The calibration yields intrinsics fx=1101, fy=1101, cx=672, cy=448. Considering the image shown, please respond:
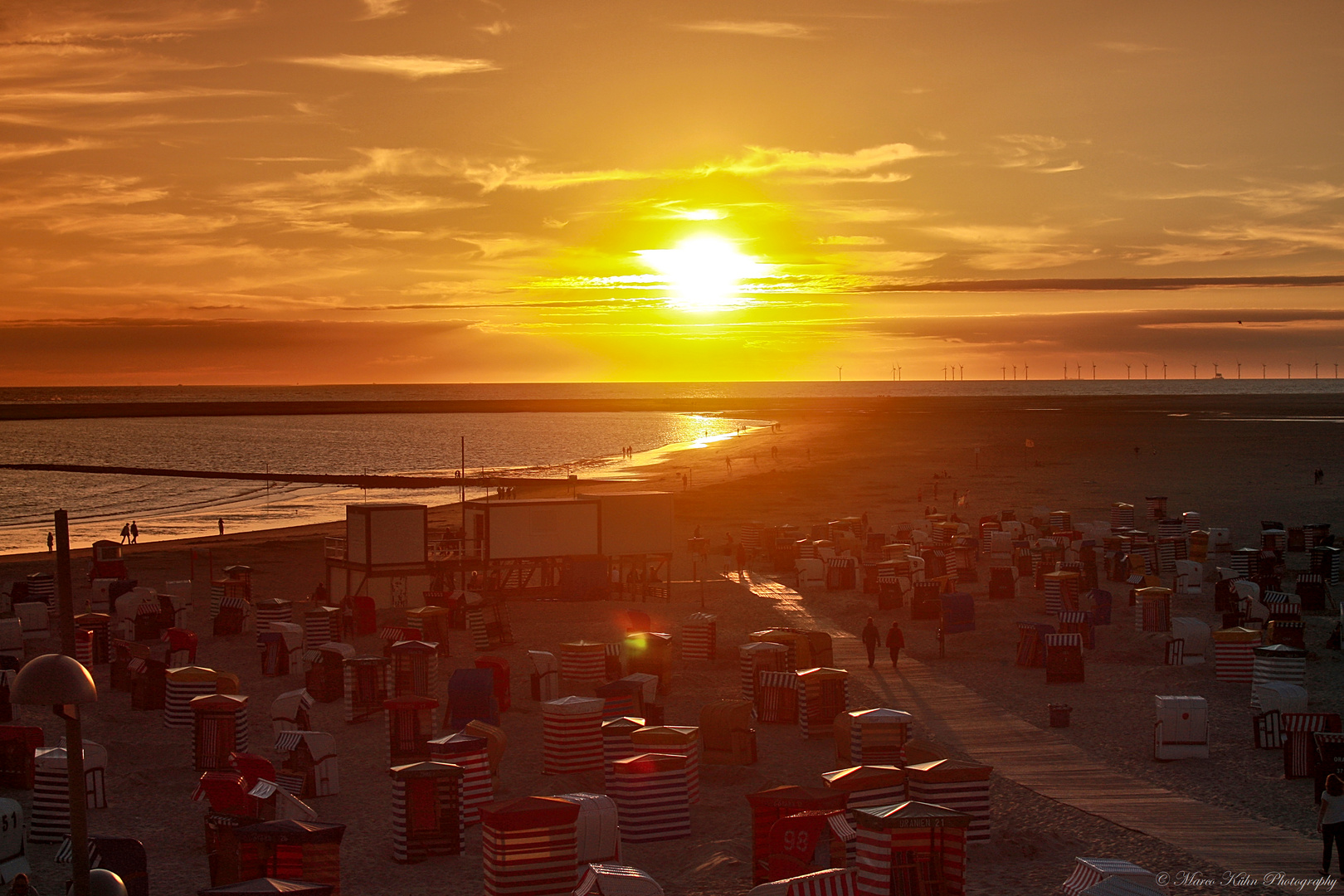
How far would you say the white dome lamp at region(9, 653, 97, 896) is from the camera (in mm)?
12781

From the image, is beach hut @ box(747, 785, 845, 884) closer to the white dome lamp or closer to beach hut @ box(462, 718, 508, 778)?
beach hut @ box(462, 718, 508, 778)

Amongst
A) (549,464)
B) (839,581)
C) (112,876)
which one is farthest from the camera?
(549,464)

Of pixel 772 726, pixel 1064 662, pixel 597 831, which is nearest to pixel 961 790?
pixel 597 831

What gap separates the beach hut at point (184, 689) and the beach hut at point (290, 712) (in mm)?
2908

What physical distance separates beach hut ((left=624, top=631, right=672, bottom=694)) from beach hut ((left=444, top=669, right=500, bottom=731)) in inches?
189

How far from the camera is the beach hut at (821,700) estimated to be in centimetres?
2555

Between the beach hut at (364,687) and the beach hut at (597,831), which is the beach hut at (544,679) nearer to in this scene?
the beach hut at (364,687)

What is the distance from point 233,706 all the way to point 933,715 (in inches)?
639

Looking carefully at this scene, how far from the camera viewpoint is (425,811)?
A: 19062 mm

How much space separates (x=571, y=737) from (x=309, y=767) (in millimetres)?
5291

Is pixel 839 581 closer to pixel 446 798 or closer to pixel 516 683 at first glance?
pixel 516 683

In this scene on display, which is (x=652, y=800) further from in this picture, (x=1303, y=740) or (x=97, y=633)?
(x=97, y=633)

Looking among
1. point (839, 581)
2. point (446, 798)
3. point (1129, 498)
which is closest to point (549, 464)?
point (1129, 498)

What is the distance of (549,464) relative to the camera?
130500 mm
